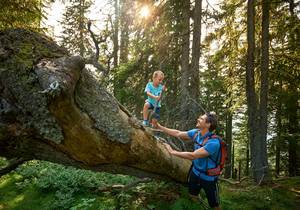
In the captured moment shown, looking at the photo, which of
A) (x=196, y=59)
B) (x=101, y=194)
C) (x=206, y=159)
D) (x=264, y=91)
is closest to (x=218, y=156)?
(x=206, y=159)

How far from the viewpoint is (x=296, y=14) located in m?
13.5

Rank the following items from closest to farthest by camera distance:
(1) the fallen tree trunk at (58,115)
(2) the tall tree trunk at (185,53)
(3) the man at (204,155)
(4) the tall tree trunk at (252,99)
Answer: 1. (1) the fallen tree trunk at (58,115)
2. (3) the man at (204,155)
3. (2) the tall tree trunk at (185,53)
4. (4) the tall tree trunk at (252,99)

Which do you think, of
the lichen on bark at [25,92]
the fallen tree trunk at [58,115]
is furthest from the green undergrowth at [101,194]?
the lichen on bark at [25,92]

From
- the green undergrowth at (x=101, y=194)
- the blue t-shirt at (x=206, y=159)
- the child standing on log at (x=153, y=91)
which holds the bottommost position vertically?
the green undergrowth at (x=101, y=194)

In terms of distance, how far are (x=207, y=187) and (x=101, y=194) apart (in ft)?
13.4

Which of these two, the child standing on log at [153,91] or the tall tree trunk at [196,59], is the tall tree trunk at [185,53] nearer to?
the tall tree trunk at [196,59]

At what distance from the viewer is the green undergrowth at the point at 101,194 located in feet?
24.7

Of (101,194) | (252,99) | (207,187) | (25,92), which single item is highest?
(252,99)

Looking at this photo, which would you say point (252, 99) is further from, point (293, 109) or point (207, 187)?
point (207, 187)

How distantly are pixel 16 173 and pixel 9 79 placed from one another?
9.04 metres

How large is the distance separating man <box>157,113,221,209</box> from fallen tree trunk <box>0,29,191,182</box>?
0.86 meters

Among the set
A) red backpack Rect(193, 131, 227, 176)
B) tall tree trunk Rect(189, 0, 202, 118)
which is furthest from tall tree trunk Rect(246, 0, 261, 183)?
red backpack Rect(193, 131, 227, 176)

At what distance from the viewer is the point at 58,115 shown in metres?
3.91

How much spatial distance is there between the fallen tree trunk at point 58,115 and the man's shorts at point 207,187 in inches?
51.5
